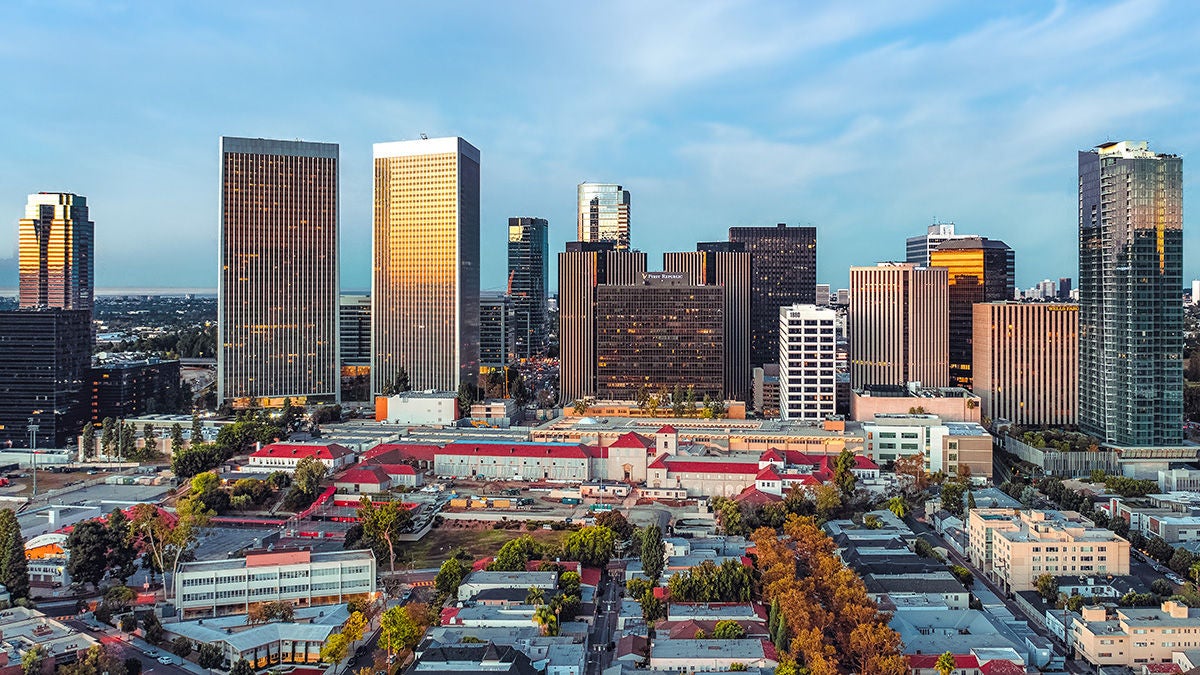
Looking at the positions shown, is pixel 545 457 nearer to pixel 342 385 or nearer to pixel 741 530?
pixel 741 530

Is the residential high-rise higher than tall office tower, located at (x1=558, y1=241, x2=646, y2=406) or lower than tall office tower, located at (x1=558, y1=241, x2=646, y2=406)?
higher

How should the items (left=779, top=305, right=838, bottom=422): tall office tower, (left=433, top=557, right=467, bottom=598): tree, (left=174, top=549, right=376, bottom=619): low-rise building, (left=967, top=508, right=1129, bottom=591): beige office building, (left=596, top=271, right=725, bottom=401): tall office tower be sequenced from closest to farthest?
1. (left=433, top=557, right=467, bottom=598): tree
2. (left=174, top=549, right=376, bottom=619): low-rise building
3. (left=967, top=508, right=1129, bottom=591): beige office building
4. (left=779, top=305, right=838, bottom=422): tall office tower
5. (left=596, top=271, right=725, bottom=401): tall office tower

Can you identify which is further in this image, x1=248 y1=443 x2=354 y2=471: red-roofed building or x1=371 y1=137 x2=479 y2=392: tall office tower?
x1=371 y1=137 x2=479 y2=392: tall office tower

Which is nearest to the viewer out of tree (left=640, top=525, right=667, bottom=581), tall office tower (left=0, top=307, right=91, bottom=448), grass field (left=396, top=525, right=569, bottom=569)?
tree (left=640, top=525, right=667, bottom=581)


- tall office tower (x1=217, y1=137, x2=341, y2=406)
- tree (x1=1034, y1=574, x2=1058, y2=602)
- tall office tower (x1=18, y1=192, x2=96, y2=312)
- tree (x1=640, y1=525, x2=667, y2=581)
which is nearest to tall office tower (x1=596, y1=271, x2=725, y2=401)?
tall office tower (x1=217, y1=137, x2=341, y2=406)

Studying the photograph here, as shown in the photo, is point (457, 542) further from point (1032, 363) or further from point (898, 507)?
point (1032, 363)

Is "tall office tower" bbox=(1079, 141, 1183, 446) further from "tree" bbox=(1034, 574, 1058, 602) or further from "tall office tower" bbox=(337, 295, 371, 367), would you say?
"tall office tower" bbox=(337, 295, 371, 367)

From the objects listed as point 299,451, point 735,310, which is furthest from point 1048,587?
point 735,310

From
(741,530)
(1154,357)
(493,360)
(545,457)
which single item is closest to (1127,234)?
(1154,357)
